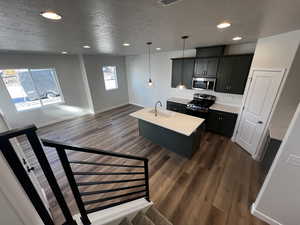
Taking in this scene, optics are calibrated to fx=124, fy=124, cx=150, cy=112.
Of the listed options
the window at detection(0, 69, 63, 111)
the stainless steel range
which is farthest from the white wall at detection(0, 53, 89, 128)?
the stainless steel range

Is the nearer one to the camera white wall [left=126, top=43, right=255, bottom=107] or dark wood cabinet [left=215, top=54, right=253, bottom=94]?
dark wood cabinet [left=215, top=54, right=253, bottom=94]

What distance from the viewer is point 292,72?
92.8 inches

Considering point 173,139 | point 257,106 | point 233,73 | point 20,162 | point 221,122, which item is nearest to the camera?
point 20,162

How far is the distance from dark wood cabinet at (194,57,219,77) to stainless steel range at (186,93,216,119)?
2.67ft

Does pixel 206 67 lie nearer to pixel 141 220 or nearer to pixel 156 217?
pixel 156 217

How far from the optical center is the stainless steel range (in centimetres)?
416

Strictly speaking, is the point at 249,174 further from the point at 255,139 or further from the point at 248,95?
the point at 248,95

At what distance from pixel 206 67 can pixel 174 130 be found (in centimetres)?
258

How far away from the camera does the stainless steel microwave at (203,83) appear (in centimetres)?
405

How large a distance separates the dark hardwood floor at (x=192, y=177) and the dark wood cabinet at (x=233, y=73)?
1576mm

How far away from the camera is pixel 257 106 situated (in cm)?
→ 295

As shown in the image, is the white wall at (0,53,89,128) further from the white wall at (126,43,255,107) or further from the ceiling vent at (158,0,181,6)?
the ceiling vent at (158,0,181,6)

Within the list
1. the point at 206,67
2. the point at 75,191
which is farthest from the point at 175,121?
the point at 75,191

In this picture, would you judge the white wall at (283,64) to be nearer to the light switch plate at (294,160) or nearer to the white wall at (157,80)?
the white wall at (157,80)
